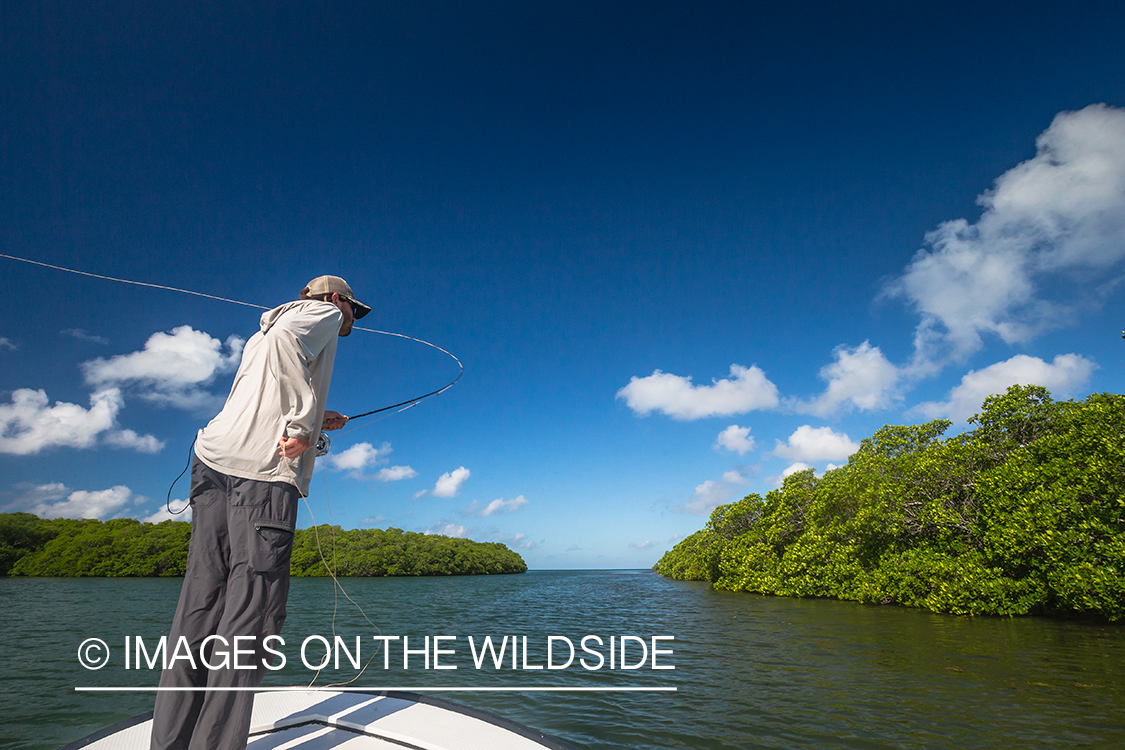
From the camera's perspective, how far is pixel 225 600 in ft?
7.43

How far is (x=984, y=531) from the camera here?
15.9m

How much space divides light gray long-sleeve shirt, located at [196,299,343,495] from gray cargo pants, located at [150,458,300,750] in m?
0.08

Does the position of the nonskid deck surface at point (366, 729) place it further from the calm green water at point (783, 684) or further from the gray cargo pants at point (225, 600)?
the calm green water at point (783, 684)

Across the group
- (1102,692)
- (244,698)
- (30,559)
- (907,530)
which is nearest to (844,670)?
(1102,692)

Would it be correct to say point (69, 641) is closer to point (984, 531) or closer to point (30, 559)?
point (984, 531)

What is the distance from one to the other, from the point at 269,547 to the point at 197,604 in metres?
0.40

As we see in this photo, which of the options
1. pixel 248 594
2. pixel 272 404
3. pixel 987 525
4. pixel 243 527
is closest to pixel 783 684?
pixel 248 594

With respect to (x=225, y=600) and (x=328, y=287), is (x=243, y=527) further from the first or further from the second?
(x=328, y=287)

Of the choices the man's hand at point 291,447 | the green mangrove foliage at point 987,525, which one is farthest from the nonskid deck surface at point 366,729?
the green mangrove foliage at point 987,525

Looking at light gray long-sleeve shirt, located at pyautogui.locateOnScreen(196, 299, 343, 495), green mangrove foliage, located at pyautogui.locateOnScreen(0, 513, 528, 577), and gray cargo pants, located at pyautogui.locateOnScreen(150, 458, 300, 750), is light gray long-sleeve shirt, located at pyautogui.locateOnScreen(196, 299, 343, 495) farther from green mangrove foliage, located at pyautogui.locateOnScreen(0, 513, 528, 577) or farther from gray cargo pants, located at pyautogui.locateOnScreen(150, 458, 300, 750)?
green mangrove foliage, located at pyautogui.locateOnScreen(0, 513, 528, 577)

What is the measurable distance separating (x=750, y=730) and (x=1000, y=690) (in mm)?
4141

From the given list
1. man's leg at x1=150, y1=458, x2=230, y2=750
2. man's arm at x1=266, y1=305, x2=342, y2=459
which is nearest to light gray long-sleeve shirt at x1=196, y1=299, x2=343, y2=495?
man's arm at x1=266, y1=305, x2=342, y2=459

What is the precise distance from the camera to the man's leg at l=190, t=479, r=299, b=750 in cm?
212

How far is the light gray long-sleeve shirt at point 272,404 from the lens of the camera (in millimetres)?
2344
